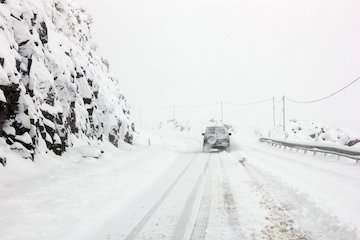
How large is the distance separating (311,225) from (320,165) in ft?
38.1

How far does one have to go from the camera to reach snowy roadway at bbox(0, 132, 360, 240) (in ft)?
24.7

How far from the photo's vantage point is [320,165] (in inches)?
749

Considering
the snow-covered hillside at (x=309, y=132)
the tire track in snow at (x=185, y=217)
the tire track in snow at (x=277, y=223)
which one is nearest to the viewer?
the tire track in snow at (x=277, y=223)

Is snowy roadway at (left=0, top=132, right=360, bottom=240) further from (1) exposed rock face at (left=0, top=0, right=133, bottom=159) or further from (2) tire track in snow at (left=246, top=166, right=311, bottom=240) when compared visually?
(1) exposed rock face at (left=0, top=0, right=133, bottom=159)

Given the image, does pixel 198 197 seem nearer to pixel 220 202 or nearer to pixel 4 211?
pixel 220 202

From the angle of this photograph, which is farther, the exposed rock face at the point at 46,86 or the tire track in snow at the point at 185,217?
the exposed rock face at the point at 46,86

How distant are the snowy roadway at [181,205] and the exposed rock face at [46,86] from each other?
1885 mm

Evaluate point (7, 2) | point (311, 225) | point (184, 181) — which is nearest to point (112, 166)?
point (184, 181)

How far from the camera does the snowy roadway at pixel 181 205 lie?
24.7ft

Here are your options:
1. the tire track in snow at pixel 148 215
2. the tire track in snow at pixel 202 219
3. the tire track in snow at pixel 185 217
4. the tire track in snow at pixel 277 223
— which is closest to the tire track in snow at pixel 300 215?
the tire track in snow at pixel 277 223

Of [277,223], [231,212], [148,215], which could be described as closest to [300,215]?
[277,223]

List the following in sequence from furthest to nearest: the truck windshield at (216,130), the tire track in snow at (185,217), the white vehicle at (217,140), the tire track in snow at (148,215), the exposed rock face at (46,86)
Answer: the truck windshield at (216,130) → the white vehicle at (217,140) → the exposed rock face at (46,86) → the tire track in snow at (148,215) → the tire track in snow at (185,217)

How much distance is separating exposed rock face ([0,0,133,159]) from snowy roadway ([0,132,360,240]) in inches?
74.2

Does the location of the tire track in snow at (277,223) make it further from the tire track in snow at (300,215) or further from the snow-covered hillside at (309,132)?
the snow-covered hillside at (309,132)
